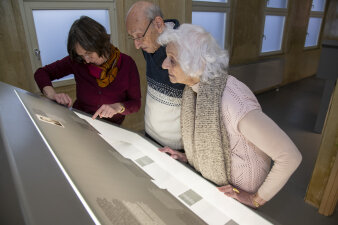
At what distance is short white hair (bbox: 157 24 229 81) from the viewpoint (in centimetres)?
104

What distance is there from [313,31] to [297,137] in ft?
19.6

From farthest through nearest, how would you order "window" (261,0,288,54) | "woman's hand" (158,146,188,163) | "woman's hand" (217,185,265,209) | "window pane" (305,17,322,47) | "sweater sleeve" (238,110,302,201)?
1. "window pane" (305,17,322,47)
2. "window" (261,0,288,54)
3. "woman's hand" (158,146,188,163)
4. "woman's hand" (217,185,265,209)
5. "sweater sleeve" (238,110,302,201)

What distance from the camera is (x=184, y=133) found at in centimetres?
124

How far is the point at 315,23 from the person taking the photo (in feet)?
25.9

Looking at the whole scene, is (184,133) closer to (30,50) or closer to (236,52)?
(30,50)

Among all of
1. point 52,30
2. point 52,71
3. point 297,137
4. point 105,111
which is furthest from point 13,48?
point 297,137

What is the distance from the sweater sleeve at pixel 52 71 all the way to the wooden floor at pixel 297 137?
1.47m

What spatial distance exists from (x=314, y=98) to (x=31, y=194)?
22.4 ft

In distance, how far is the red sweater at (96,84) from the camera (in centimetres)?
156

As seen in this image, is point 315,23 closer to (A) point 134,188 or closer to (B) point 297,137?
(B) point 297,137

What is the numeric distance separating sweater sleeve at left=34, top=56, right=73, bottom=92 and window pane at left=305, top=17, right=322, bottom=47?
813 cm

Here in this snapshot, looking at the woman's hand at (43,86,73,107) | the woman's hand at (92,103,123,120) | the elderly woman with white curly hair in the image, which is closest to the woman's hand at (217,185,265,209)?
the elderly woman with white curly hair

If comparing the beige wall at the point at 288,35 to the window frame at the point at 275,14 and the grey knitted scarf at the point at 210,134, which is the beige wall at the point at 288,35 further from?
the grey knitted scarf at the point at 210,134

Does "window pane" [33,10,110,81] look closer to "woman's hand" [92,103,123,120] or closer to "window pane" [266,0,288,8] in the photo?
"woman's hand" [92,103,123,120]
